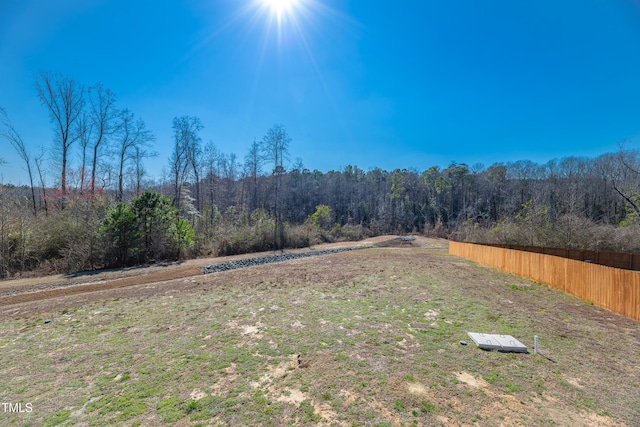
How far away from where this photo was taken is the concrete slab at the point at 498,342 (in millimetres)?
4391

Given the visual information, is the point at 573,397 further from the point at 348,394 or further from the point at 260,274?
the point at 260,274

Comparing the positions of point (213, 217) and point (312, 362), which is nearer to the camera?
point (312, 362)

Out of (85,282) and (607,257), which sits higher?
(85,282)

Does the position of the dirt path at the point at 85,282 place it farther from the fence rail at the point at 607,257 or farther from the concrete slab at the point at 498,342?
the fence rail at the point at 607,257

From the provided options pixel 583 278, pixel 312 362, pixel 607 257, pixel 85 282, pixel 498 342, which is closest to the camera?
pixel 312 362

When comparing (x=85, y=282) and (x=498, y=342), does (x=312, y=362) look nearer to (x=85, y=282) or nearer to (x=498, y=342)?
(x=498, y=342)

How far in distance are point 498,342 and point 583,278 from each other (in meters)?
5.98

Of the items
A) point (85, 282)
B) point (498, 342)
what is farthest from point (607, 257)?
point (85, 282)

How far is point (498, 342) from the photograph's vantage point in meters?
4.56

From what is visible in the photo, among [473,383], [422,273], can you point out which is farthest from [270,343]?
[422,273]

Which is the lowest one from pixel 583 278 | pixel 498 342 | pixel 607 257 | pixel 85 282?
pixel 607 257

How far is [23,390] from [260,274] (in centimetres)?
780

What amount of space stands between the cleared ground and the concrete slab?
15cm

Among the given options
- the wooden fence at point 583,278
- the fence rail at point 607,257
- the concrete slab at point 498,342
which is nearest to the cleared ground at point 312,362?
the concrete slab at point 498,342
